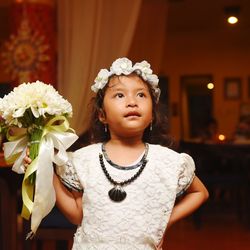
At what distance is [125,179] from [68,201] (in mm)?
193

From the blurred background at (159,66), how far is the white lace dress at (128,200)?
11.3 inches

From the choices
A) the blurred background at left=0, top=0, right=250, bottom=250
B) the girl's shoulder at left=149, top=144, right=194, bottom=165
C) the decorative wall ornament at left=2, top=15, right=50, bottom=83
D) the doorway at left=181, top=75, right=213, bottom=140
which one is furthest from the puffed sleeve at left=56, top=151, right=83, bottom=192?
the doorway at left=181, top=75, right=213, bottom=140

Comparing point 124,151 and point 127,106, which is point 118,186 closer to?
point 124,151

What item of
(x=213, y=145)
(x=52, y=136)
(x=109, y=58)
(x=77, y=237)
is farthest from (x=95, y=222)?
(x=213, y=145)

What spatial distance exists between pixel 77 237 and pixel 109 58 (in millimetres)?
2192

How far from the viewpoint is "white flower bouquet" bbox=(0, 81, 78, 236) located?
1.38 metres

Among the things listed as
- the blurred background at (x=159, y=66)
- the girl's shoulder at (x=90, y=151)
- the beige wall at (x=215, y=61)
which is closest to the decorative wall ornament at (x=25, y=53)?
the blurred background at (x=159, y=66)

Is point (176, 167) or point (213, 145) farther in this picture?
point (213, 145)

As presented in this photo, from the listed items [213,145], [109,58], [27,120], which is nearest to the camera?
[27,120]

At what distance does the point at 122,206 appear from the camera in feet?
4.66

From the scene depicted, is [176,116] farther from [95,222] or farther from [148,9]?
[95,222]

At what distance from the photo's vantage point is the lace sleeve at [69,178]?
4.87 feet

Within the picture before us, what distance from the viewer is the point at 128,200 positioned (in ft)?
4.68

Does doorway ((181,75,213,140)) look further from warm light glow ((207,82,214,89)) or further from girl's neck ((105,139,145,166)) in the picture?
girl's neck ((105,139,145,166))
